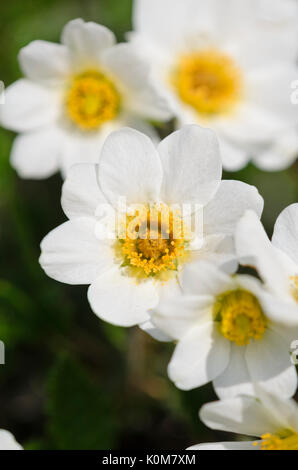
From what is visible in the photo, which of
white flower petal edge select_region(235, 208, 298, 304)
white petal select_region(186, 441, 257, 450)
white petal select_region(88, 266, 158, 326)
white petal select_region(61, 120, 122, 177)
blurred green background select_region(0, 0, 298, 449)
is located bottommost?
blurred green background select_region(0, 0, 298, 449)

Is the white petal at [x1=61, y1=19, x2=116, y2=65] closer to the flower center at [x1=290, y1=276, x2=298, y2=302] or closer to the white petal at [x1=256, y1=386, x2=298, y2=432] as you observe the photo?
the flower center at [x1=290, y1=276, x2=298, y2=302]

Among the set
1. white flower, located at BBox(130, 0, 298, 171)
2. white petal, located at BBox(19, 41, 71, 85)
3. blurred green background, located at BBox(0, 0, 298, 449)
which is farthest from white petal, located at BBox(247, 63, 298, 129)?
white petal, located at BBox(19, 41, 71, 85)

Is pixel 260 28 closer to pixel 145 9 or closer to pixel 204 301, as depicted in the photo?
pixel 145 9

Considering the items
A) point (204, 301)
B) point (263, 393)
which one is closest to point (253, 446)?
point (263, 393)

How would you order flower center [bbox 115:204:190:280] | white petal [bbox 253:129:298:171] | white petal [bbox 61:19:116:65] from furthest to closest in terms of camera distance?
white petal [bbox 253:129:298:171]
white petal [bbox 61:19:116:65]
flower center [bbox 115:204:190:280]

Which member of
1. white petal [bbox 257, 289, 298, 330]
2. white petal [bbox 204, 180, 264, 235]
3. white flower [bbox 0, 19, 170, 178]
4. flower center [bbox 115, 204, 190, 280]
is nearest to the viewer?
white petal [bbox 257, 289, 298, 330]

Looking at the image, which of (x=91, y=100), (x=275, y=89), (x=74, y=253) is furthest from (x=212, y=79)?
(x=74, y=253)
